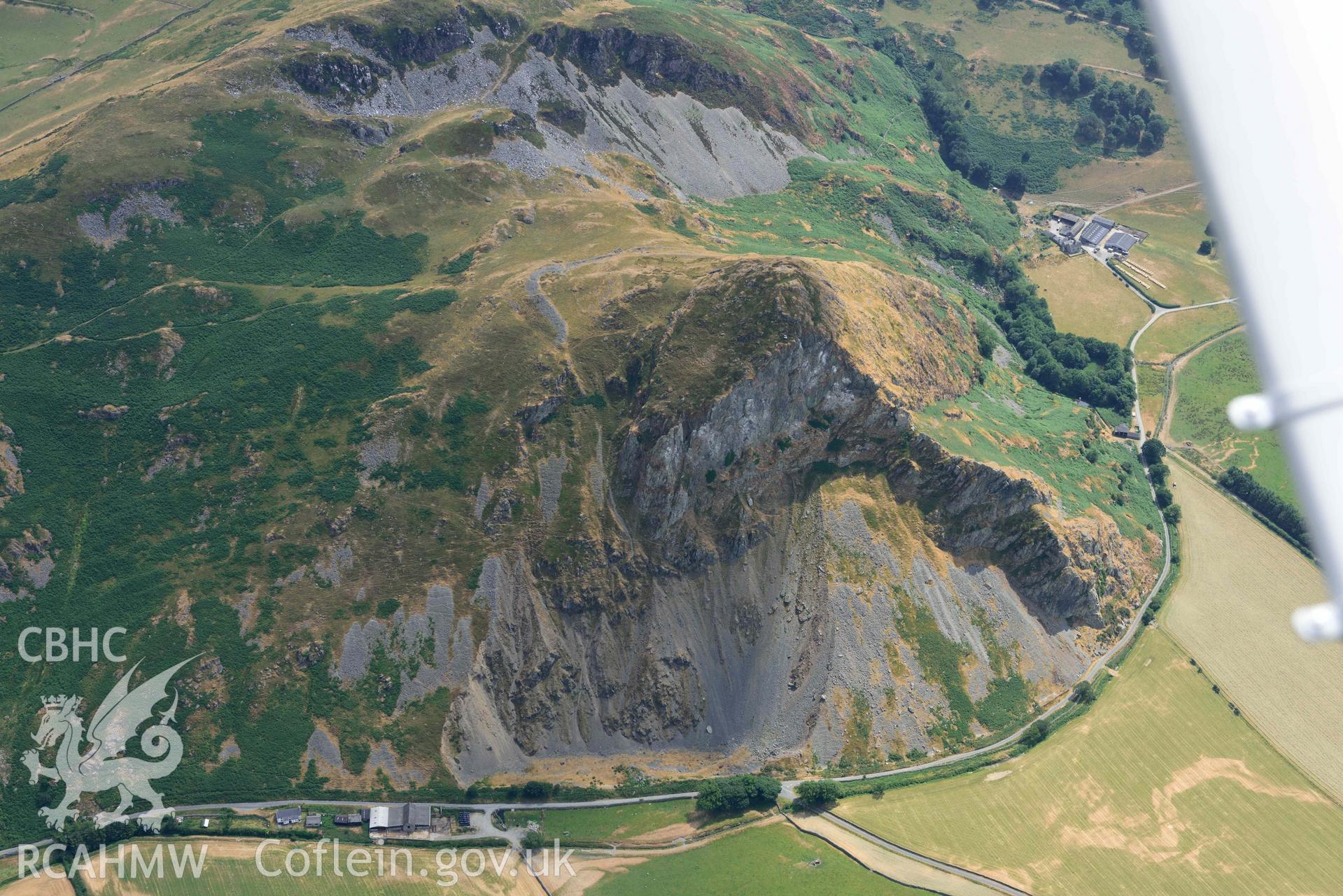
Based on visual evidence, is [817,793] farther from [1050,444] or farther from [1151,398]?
[1151,398]

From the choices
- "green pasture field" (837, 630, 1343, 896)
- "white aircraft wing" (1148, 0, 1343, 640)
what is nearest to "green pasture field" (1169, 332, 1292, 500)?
"green pasture field" (837, 630, 1343, 896)

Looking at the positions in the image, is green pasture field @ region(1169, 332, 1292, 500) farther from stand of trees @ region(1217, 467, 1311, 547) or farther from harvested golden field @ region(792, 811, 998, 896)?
harvested golden field @ region(792, 811, 998, 896)

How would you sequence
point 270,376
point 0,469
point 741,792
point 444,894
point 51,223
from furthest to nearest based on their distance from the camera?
point 51,223, point 270,376, point 0,469, point 741,792, point 444,894

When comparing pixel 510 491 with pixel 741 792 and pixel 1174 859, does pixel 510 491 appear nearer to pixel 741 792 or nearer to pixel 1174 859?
pixel 741 792

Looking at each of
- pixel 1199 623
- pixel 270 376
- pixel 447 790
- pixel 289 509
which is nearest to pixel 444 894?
pixel 447 790

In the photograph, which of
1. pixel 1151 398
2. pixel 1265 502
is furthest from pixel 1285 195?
pixel 1151 398
